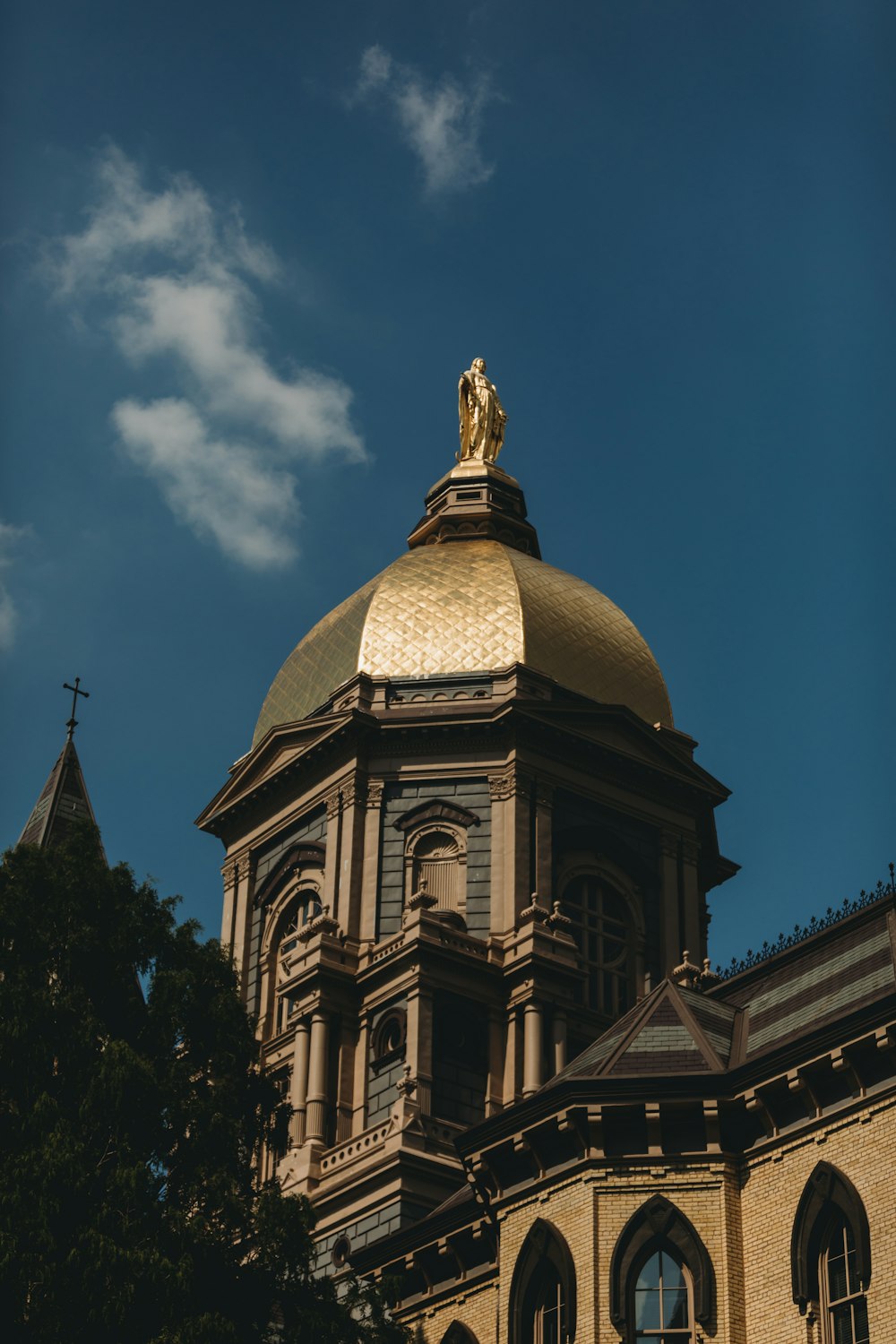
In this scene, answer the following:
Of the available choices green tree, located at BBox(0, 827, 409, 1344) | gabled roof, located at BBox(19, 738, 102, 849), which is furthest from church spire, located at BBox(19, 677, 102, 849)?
green tree, located at BBox(0, 827, 409, 1344)

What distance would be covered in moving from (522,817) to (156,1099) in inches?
1031

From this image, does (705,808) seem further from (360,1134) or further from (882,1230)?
(882,1230)

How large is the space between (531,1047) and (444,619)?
42.8 ft

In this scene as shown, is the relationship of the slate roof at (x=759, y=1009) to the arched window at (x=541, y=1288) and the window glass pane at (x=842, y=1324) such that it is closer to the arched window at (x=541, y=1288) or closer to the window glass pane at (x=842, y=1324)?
the arched window at (x=541, y=1288)

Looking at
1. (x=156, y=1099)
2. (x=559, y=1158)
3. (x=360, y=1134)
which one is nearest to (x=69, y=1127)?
(x=156, y=1099)

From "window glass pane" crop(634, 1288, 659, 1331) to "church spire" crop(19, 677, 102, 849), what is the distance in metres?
35.3

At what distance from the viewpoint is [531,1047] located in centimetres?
5603

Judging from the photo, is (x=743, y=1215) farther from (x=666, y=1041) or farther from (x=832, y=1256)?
(x=666, y=1041)

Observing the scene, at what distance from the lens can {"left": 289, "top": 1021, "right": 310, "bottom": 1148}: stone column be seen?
55938 mm

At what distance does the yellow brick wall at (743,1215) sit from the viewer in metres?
31.6

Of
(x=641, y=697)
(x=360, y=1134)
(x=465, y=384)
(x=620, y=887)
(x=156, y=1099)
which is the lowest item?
(x=156, y=1099)

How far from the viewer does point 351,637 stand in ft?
213

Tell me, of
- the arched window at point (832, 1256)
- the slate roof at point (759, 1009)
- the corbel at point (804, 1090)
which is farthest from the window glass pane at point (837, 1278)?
the slate roof at point (759, 1009)

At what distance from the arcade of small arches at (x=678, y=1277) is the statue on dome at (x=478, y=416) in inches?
1618
